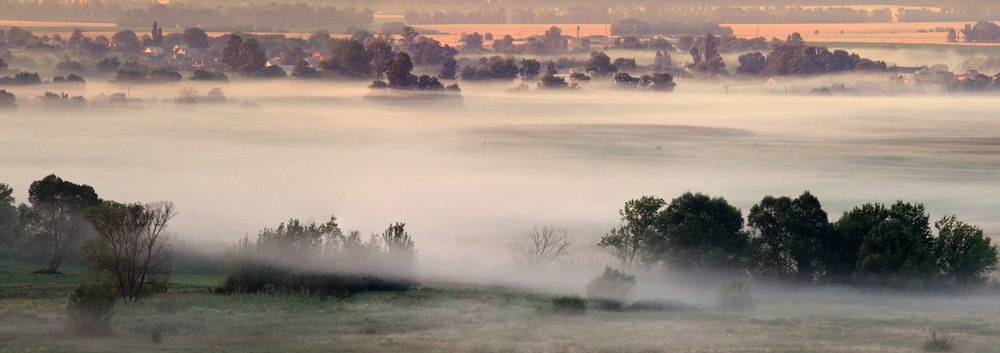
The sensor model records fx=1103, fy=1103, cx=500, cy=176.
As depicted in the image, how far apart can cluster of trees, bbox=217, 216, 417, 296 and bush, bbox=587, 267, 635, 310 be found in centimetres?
1148

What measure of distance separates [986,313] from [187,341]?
114 ft

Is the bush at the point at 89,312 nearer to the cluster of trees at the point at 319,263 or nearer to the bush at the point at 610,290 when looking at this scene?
the cluster of trees at the point at 319,263

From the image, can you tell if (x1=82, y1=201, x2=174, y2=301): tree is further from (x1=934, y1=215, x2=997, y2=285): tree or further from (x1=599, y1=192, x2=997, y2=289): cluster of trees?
(x1=934, y1=215, x2=997, y2=285): tree

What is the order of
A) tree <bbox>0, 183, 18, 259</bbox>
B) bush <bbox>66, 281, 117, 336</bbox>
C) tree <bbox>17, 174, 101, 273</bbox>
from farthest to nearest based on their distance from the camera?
tree <bbox>0, 183, 18, 259</bbox> → tree <bbox>17, 174, 101, 273</bbox> → bush <bbox>66, 281, 117, 336</bbox>

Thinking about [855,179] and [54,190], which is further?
[855,179]

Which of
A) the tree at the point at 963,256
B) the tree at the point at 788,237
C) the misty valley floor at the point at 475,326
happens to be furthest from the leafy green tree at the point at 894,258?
the misty valley floor at the point at 475,326

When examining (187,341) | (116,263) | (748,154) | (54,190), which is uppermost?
(748,154)

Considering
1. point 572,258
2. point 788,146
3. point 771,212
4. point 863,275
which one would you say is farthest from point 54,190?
point 788,146

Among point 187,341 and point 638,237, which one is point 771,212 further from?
point 187,341

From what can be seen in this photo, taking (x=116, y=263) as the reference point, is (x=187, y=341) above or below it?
below

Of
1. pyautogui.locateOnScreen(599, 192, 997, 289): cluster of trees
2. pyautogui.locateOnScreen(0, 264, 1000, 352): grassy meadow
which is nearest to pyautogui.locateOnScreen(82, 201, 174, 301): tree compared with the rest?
pyautogui.locateOnScreen(0, 264, 1000, 352): grassy meadow

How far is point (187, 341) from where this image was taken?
39.2m

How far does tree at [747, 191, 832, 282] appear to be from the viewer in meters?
63.1

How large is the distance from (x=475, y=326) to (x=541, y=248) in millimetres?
A: 37698
